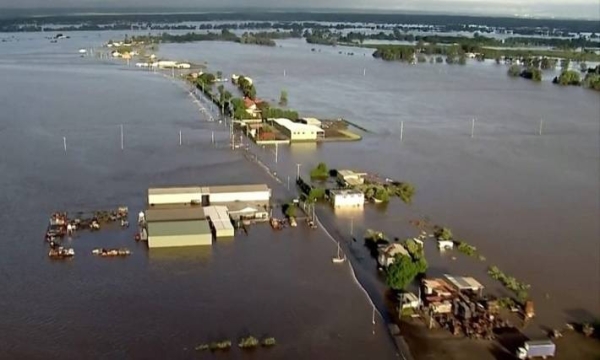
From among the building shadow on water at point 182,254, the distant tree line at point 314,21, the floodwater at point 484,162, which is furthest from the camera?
the distant tree line at point 314,21

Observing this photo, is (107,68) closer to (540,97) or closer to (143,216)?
(540,97)

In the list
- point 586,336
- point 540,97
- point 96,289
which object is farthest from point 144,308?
point 540,97

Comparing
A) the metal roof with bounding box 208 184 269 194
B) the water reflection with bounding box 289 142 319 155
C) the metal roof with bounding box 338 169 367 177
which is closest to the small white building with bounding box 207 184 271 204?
the metal roof with bounding box 208 184 269 194

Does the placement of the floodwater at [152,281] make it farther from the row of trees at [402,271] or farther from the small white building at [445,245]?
the small white building at [445,245]

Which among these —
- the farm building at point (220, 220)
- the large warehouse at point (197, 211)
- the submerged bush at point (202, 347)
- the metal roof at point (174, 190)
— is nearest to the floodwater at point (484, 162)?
the large warehouse at point (197, 211)

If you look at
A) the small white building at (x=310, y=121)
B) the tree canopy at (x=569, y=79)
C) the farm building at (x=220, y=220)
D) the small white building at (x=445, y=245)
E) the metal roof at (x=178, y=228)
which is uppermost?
the tree canopy at (x=569, y=79)

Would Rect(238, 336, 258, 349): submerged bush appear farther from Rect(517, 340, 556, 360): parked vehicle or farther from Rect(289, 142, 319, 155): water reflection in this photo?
Rect(289, 142, 319, 155): water reflection

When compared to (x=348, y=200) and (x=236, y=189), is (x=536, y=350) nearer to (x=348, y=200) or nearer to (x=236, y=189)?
(x=348, y=200)
